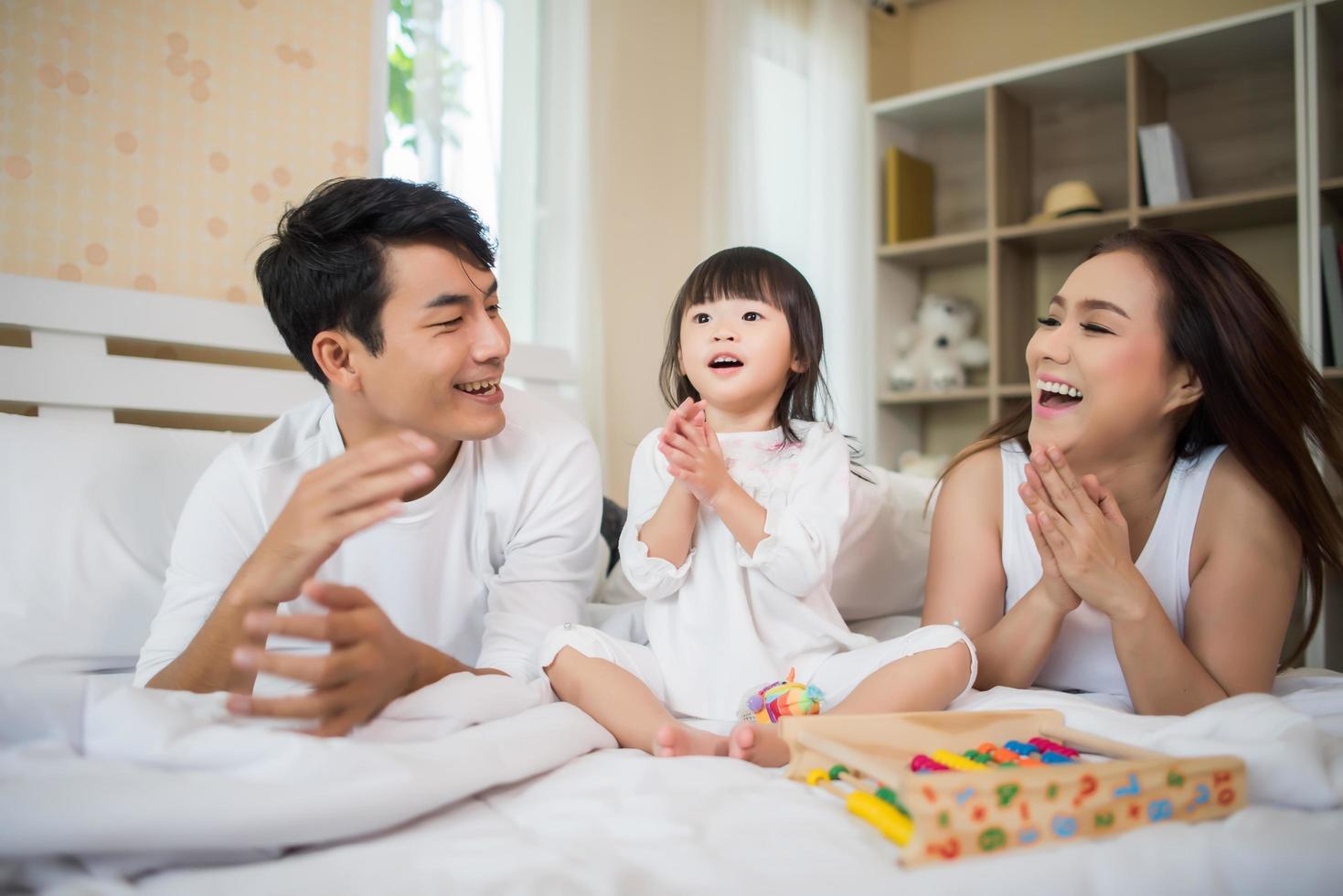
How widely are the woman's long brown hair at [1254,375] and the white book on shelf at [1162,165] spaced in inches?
79.5

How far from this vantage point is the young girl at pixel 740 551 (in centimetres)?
117

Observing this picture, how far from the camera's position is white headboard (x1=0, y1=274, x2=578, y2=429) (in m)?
1.66

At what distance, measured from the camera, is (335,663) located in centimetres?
91

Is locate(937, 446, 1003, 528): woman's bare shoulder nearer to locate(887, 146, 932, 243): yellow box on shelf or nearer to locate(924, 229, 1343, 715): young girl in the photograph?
locate(924, 229, 1343, 715): young girl

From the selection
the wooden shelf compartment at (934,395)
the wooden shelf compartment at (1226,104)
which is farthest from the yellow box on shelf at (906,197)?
the wooden shelf compartment at (1226,104)

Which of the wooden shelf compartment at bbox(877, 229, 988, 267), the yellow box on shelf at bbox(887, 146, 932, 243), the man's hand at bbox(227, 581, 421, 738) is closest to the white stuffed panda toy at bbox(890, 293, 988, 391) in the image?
the wooden shelf compartment at bbox(877, 229, 988, 267)

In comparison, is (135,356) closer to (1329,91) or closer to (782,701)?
(782,701)

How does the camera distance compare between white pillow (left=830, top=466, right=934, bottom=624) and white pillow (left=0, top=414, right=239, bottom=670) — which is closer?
white pillow (left=0, top=414, right=239, bottom=670)

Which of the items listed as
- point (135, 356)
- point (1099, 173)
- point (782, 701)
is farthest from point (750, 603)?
point (1099, 173)

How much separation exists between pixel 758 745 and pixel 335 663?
440mm

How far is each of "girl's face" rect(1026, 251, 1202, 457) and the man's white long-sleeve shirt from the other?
68cm

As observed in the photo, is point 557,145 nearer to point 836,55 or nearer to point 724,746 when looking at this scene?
point 836,55

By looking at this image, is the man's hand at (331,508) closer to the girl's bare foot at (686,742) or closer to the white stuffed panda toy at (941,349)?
the girl's bare foot at (686,742)

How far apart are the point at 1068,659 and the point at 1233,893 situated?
71 cm
